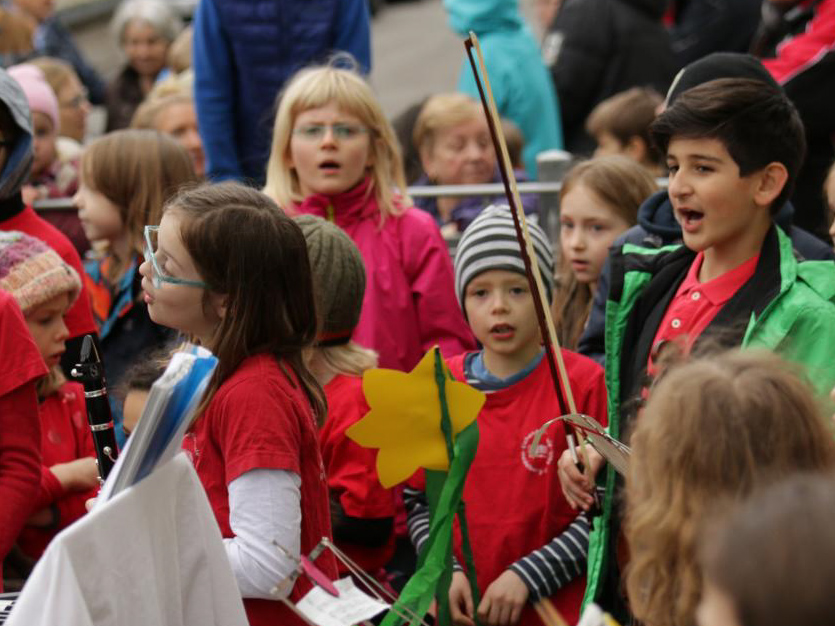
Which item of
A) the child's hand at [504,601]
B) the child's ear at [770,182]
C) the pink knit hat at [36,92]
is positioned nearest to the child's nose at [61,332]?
the child's hand at [504,601]

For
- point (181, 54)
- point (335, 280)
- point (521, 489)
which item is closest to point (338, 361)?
point (335, 280)

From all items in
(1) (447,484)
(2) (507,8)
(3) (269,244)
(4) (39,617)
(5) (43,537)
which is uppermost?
(2) (507,8)

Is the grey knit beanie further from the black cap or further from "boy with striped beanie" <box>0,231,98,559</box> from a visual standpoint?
the black cap

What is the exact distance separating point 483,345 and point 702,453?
6.57 feet

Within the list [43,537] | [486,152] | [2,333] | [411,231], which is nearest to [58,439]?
[43,537]

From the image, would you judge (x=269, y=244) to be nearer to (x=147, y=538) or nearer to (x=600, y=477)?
(x=147, y=538)

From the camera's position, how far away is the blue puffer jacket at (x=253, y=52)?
220 inches

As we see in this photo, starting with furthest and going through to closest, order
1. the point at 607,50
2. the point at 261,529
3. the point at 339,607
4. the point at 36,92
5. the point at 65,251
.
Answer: the point at 607,50 < the point at 36,92 < the point at 65,251 < the point at 261,529 < the point at 339,607

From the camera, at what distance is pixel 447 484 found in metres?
3.08

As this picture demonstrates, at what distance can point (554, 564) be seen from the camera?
3449 mm

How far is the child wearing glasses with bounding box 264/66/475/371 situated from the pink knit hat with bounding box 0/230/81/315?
0.93m

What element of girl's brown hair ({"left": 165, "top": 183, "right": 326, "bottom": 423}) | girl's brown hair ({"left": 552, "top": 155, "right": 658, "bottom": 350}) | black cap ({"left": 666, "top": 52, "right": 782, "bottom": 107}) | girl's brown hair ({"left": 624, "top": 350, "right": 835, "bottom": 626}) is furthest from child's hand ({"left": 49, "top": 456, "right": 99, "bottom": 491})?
girl's brown hair ({"left": 624, "top": 350, "right": 835, "bottom": 626})

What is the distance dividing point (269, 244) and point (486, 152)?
3480 mm

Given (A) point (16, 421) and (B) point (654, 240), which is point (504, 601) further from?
(A) point (16, 421)
